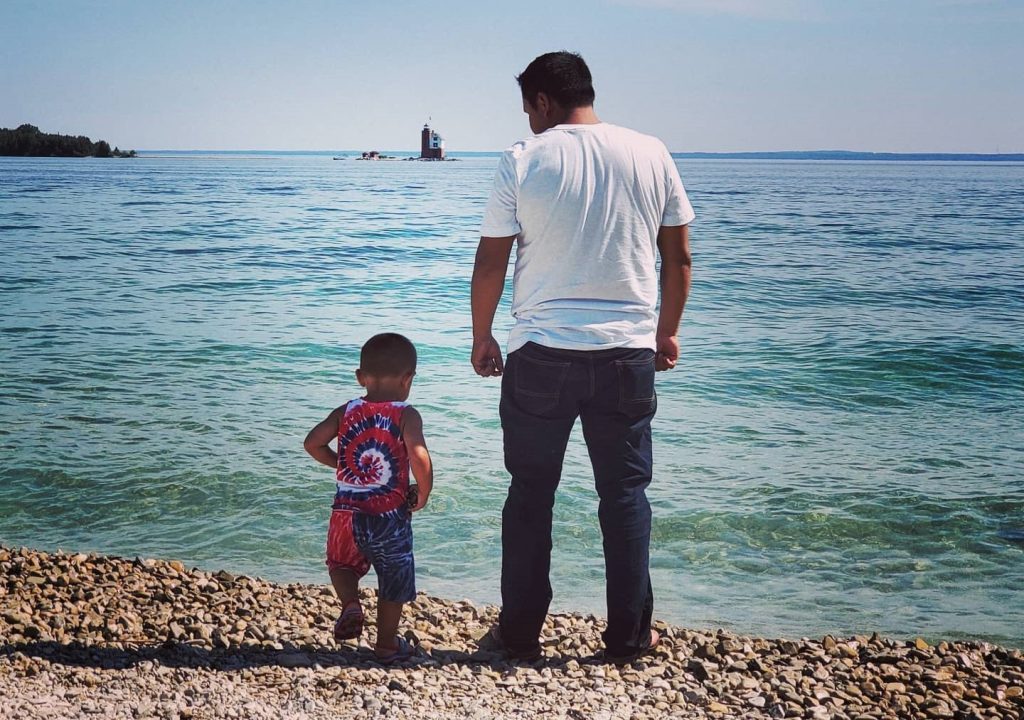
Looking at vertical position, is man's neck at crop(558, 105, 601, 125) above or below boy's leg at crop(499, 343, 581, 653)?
above

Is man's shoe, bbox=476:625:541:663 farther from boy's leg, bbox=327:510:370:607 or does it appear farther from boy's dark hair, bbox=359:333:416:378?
boy's dark hair, bbox=359:333:416:378

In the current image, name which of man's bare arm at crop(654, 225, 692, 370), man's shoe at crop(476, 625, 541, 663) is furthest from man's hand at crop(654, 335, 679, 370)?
man's shoe at crop(476, 625, 541, 663)

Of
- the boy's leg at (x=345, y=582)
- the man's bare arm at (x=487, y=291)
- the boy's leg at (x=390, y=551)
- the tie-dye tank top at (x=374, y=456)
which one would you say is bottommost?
the boy's leg at (x=345, y=582)

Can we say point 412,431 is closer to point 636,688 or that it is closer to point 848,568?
point 636,688

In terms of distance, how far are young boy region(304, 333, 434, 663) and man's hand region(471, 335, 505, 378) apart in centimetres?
29

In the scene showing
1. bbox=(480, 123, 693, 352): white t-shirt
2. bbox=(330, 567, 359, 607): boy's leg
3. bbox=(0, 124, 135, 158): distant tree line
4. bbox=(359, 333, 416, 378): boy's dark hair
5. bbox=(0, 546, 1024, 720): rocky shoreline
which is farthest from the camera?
bbox=(0, 124, 135, 158): distant tree line

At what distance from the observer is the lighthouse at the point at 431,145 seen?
158 metres

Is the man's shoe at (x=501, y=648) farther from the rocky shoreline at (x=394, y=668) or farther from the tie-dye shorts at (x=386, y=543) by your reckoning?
the tie-dye shorts at (x=386, y=543)

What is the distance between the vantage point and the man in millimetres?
3521

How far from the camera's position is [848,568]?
19.8 feet

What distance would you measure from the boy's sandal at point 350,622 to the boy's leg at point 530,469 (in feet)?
1.97

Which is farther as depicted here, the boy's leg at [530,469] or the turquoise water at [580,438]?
the turquoise water at [580,438]

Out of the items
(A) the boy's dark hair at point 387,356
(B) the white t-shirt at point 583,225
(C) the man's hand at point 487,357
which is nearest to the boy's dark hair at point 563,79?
(B) the white t-shirt at point 583,225

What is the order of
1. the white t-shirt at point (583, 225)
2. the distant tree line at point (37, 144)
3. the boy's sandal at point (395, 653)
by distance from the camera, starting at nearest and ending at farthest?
the white t-shirt at point (583, 225)
the boy's sandal at point (395, 653)
the distant tree line at point (37, 144)
